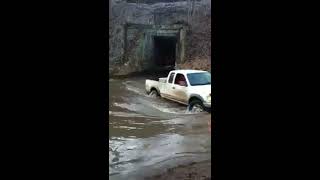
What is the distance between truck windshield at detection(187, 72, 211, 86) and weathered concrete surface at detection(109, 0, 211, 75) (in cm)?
1046

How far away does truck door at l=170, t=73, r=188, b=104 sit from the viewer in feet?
51.5

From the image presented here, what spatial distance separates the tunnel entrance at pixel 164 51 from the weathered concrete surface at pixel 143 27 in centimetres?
65

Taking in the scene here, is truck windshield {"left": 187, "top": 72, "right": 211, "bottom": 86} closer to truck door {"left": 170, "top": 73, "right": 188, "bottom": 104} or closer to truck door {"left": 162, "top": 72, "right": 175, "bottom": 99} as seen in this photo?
truck door {"left": 170, "top": 73, "right": 188, "bottom": 104}

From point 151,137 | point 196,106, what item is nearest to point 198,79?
point 196,106

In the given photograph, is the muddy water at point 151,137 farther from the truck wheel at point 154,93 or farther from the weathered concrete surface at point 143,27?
the weathered concrete surface at point 143,27

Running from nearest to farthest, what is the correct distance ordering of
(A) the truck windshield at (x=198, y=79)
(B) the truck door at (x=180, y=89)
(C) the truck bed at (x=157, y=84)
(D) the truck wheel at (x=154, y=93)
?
(A) the truck windshield at (x=198, y=79) → (B) the truck door at (x=180, y=89) → (C) the truck bed at (x=157, y=84) → (D) the truck wheel at (x=154, y=93)

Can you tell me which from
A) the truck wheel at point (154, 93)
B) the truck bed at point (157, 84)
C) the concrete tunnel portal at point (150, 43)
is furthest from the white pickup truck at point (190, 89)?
the concrete tunnel portal at point (150, 43)

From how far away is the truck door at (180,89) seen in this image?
51.5 ft

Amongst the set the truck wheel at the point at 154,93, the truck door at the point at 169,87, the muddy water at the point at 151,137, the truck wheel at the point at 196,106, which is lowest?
the muddy water at the point at 151,137

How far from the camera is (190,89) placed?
15328mm

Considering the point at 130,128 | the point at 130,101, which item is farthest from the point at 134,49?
the point at 130,128

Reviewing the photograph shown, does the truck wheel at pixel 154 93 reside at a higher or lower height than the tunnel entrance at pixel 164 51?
lower

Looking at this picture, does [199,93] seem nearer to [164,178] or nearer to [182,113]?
[182,113]

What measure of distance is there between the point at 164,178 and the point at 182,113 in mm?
7880
